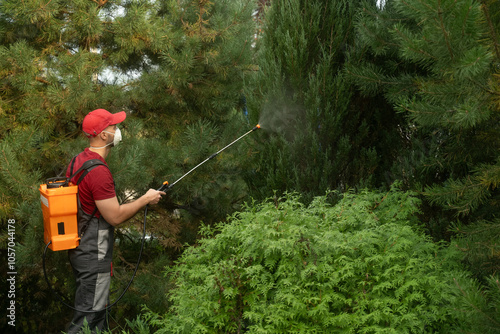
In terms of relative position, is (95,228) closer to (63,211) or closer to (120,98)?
(63,211)

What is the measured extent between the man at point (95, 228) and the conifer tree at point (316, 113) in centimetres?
137

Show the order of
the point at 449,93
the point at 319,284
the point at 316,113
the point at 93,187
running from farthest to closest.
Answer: the point at 316,113 < the point at 93,187 < the point at 449,93 < the point at 319,284

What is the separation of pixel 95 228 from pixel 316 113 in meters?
2.24

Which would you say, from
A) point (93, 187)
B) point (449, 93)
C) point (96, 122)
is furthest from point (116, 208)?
point (449, 93)

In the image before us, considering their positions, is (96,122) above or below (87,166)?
above

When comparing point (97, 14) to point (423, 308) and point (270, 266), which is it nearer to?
point (270, 266)

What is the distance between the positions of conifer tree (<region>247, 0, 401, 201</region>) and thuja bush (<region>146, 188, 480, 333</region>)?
1154mm

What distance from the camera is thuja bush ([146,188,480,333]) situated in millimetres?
2574

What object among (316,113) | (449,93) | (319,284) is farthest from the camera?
(316,113)

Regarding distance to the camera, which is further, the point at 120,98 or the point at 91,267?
the point at 120,98

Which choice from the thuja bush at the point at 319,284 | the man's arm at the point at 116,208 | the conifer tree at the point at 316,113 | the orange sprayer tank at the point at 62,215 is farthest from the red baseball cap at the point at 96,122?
the conifer tree at the point at 316,113

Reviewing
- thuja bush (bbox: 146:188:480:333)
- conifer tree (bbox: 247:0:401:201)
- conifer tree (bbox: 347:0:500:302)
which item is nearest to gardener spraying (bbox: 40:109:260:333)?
thuja bush (bbox: 146:188:480:333)

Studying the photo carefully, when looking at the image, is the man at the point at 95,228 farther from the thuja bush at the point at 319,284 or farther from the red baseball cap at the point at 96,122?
the thuja bush at the point at 319,284

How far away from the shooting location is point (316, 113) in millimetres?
4125
